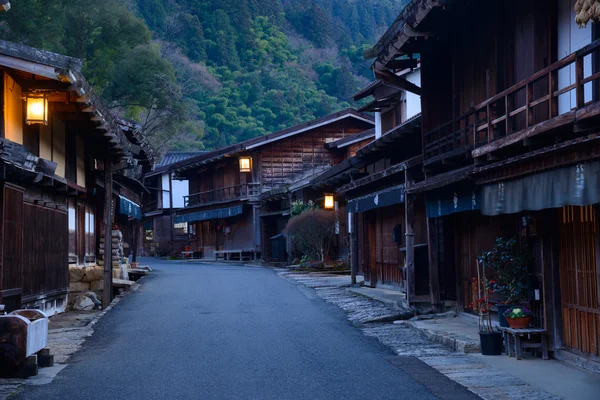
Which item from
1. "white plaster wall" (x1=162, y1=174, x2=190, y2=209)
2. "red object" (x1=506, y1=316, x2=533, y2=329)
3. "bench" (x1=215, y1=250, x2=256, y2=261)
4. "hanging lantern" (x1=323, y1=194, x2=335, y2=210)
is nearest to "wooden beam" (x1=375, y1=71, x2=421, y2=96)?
"red object" (x1=506, y1=316, x2=533, y2=329)

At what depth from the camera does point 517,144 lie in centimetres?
1127

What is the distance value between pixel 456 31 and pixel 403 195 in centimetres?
491

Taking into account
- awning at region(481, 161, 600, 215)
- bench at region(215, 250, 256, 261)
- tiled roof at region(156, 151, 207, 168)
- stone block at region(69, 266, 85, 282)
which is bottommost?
stone block at region(69, 266, 85, 282)

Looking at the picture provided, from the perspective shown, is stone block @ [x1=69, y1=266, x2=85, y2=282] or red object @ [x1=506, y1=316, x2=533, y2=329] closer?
A: red object @ [x1=506, y1=316, x2=533, y2=329]

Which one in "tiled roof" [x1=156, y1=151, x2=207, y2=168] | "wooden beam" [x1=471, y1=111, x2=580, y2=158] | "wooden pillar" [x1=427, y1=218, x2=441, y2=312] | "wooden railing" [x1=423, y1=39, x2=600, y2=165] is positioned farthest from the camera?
"tiled roof" [x1=156, y1=151, x2=207, y2=168]

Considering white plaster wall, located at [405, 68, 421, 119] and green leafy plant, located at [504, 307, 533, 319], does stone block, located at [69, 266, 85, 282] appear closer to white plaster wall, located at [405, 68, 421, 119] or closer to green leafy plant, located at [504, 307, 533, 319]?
white plaster wall, located at [405, 68, 421, 119]

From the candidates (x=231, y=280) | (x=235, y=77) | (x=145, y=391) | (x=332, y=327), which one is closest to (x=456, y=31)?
(x=332, y=327)

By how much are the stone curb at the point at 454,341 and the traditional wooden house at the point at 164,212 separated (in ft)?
159

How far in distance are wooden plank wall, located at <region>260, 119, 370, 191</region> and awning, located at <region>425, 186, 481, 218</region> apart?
3264 cm

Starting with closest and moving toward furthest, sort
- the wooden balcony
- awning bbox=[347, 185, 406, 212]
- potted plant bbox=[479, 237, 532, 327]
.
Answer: potted plant bbox=[479, 237, 532, 327], awning bbox=[347, 185, 406, 212], the wooden balcony

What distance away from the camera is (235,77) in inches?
3386

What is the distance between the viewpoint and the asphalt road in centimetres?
988

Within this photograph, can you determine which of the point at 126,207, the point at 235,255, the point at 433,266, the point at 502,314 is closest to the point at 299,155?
the point at 235,255

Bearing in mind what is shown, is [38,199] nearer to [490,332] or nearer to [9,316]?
[9,316]
